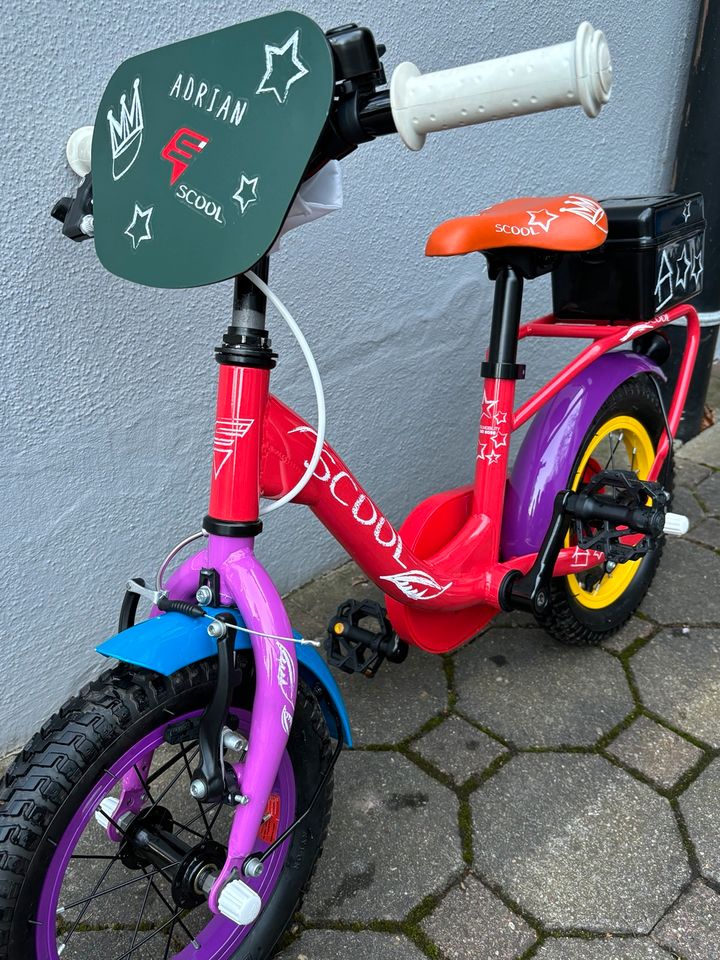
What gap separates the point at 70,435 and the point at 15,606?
0.37 metres

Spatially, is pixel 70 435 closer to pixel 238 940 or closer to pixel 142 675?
pixel 142 675

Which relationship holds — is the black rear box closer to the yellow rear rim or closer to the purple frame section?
the purple frame section

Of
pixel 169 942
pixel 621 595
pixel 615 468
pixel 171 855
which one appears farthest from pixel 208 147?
pixel 621 595

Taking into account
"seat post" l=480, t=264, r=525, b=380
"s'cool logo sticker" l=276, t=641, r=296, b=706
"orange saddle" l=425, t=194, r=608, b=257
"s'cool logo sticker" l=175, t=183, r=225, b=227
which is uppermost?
"s'cool logo sticker" l=175, t=183, r=225, b=227

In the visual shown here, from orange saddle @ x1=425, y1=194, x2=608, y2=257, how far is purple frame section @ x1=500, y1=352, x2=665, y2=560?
0.37 meters

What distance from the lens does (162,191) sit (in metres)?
0.88

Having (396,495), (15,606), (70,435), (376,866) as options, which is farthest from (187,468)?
(376,866)

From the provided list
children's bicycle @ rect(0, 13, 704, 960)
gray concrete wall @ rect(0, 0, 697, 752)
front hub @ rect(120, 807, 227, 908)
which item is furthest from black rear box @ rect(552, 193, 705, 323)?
front hub @ rect(120, 807, 227, 908)

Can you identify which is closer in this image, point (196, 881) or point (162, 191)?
point (162, 191)

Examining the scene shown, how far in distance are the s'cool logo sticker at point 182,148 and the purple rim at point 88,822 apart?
2.27 ft

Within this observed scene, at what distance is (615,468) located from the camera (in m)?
1.99

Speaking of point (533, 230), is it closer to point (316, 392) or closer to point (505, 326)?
point (505, 326)

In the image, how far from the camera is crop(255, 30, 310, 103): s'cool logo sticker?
79 cm

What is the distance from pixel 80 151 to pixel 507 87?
86cm
